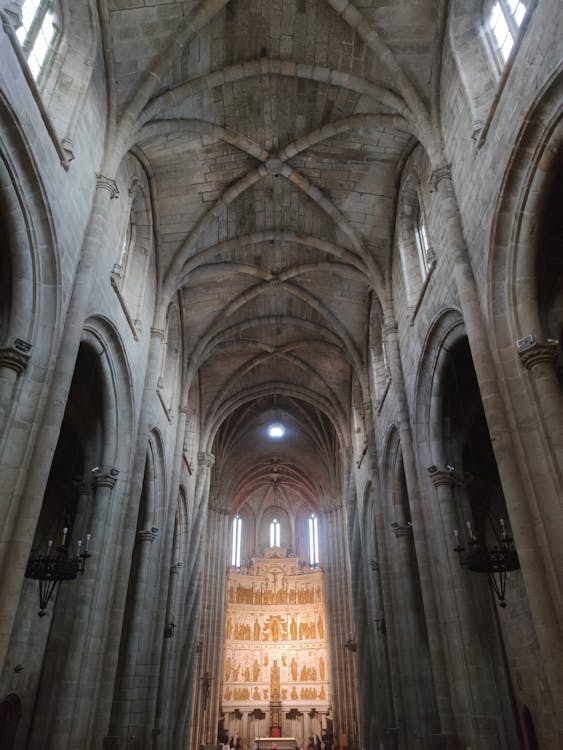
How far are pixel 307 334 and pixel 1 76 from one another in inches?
653

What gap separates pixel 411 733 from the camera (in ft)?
45.3

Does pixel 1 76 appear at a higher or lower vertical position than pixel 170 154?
lower

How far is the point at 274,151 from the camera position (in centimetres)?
1532

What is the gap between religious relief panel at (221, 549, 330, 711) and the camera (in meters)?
32.3

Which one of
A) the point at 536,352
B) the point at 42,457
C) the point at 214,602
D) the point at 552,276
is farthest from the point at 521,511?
the point at 214,602

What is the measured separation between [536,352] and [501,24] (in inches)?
241

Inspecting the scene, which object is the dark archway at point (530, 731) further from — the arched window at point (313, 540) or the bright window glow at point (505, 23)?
the arched window at point (313, 540)

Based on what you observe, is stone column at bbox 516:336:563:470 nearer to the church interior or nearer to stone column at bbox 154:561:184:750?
the church interior

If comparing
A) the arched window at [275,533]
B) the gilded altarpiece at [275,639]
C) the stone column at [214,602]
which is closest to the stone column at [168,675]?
the stone column at [214,602]

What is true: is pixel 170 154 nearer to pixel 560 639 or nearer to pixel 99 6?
pixel 99 6

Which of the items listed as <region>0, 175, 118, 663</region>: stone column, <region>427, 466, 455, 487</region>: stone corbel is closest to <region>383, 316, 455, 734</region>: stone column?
<region>427, 466, 455, 487</region>: stone corbel

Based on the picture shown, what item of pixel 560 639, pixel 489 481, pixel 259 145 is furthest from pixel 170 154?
pixel 560 639

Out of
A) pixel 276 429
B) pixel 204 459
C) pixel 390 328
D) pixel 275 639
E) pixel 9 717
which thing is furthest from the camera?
pixel 275 639

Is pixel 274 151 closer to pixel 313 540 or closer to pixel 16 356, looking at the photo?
pixel 16 356
